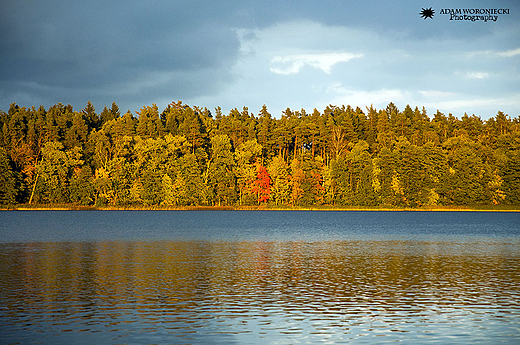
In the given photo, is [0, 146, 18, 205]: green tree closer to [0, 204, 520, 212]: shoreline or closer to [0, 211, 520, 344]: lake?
[0, 204, 520, 212]: shoreline

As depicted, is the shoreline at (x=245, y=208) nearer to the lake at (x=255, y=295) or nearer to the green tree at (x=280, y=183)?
the green tree at (x=280, y=183)

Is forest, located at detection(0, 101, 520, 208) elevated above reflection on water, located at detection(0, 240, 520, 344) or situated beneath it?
elevated above

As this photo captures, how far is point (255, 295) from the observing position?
2569cm

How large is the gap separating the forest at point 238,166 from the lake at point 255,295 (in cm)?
9967

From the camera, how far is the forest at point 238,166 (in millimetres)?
144000

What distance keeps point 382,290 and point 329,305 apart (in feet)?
16.2

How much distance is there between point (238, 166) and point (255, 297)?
129914 mm

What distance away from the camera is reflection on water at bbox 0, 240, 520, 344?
18.7m

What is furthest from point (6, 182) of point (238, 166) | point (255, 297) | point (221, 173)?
point (255, 297)

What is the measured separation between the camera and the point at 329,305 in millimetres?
23469

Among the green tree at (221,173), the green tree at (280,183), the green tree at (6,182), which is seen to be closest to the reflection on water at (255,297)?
the green tree at (6,182)

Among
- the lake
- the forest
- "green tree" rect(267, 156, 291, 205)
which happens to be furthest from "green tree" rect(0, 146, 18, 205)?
the lake

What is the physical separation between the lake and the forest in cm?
9967

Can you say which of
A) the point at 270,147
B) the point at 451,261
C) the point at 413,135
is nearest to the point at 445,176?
the point at 413,135
